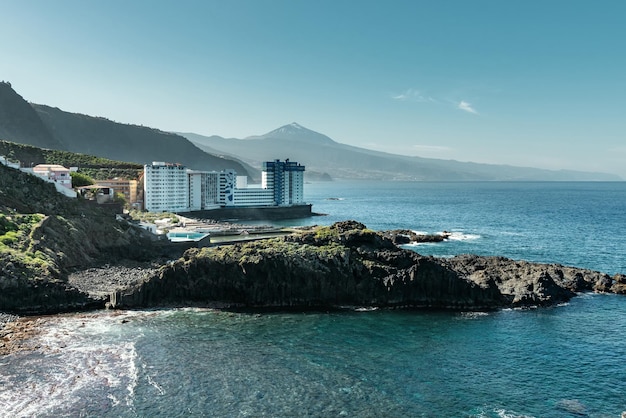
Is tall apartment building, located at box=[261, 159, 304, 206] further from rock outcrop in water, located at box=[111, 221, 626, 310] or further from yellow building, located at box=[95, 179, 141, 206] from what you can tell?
rock outcrop in water, located at box=[111, 221, 626, 310]

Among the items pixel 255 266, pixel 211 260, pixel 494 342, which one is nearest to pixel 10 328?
pixel 211 260

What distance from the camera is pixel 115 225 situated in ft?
162

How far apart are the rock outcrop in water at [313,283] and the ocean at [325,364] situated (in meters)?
1.51

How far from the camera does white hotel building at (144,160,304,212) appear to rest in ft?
306

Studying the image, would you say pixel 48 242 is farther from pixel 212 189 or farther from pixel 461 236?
pixel 212 189

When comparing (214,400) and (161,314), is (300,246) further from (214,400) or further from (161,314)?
(214,400)

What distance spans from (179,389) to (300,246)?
54.3 feet

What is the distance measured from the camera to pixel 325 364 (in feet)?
74.6

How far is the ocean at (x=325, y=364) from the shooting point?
61.8 feet

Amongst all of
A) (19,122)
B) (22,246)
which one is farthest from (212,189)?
(19,122)

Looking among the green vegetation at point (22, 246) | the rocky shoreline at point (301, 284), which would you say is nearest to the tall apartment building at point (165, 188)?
the green vegetation at point (22, 246)

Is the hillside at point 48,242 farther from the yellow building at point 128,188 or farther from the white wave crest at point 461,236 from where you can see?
the white wave crest at point 461,236

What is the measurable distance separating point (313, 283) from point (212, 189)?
75.6 m

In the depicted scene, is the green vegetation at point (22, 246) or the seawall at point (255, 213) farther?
the seawall at point (255, 213)
